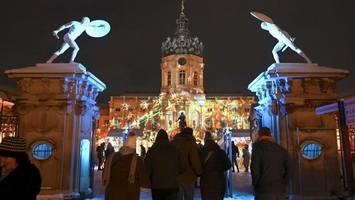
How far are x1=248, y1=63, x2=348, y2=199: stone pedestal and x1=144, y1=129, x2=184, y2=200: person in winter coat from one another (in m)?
5.29

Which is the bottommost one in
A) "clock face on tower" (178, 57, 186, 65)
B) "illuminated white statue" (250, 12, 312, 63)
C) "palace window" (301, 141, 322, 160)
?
"palace window" (301, 141, 322, 160)

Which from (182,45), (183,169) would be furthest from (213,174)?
(182,45)

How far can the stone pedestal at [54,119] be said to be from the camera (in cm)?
1071

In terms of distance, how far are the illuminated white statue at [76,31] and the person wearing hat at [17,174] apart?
26.3 feet

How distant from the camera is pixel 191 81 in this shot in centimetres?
6216

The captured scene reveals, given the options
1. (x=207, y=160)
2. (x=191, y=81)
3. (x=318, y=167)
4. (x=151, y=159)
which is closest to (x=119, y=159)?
(x=151, y=159)

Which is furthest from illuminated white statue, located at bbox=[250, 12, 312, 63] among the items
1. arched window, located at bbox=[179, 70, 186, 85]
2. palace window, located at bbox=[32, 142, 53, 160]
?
arched window, located at bbox=[179, 70, 186, 85]

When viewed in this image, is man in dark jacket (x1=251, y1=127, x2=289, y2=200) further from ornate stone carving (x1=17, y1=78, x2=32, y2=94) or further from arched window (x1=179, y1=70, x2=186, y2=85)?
arched window (x1=179, y1=70, x2=186, y2=85)

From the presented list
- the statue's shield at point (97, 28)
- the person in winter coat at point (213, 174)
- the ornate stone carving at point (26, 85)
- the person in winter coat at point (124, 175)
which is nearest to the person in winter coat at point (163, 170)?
the person in winter coat at point (124, 175)

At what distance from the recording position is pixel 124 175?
576 cm

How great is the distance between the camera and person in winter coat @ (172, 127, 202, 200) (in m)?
7.27

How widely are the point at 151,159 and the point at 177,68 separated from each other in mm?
56401

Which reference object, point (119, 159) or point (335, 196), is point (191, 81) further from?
point (119, 159)

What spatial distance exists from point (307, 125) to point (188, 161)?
16.2ft
